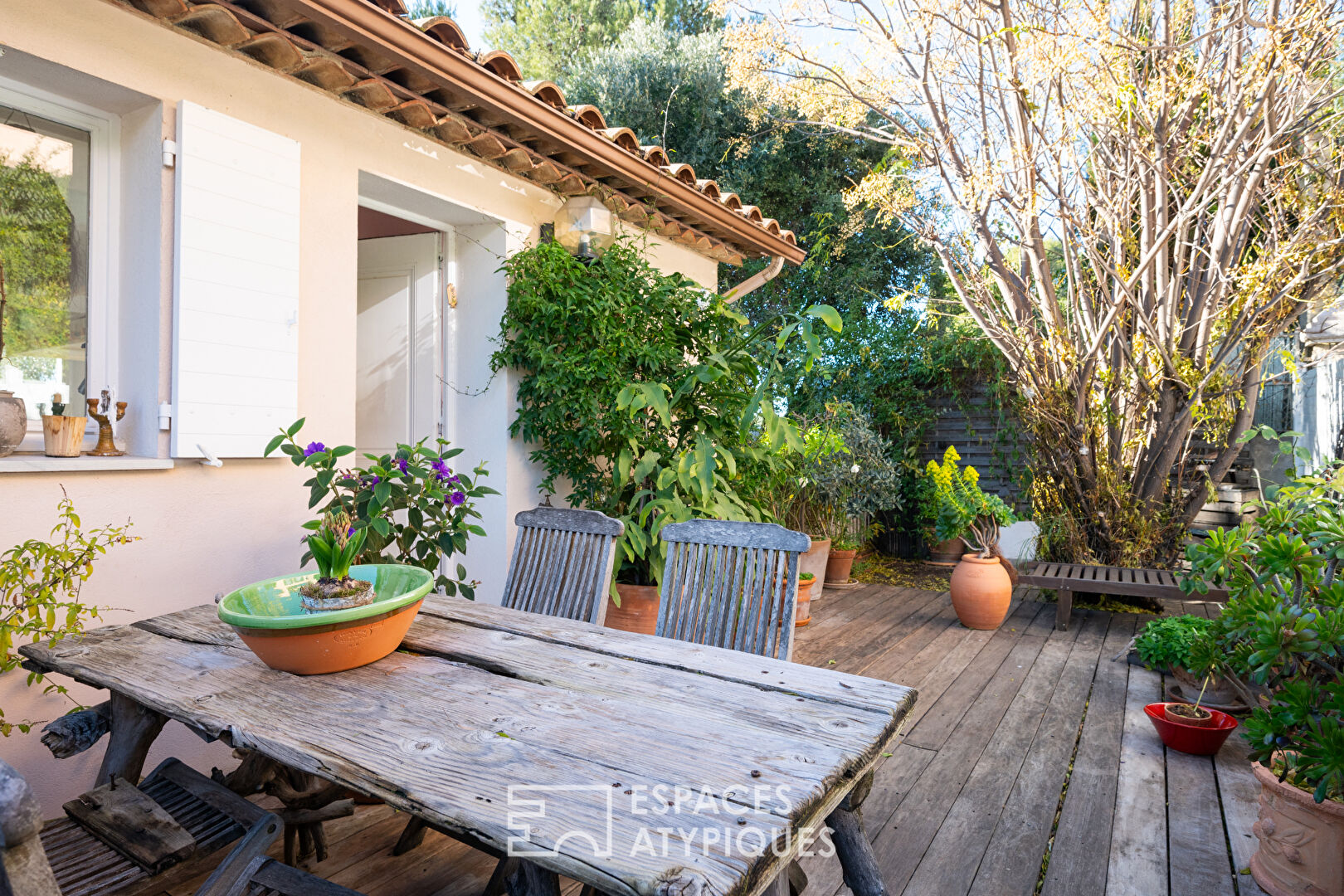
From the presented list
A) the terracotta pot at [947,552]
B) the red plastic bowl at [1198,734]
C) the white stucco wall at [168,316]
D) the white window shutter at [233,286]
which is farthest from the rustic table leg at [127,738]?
the terracotta pot at [947,552]

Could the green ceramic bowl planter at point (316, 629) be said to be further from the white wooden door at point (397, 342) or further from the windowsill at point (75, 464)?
the white wooden door at point (397, 342)

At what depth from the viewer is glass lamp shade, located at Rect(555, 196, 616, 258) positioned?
3.86m

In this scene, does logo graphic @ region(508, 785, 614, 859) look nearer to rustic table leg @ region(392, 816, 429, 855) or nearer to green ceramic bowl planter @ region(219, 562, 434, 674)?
green ceramic bowl planter @ region(219, 562, 434, 674)

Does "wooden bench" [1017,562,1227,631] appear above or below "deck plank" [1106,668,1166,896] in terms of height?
above

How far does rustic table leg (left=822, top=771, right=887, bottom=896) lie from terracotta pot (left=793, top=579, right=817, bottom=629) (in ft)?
10.3

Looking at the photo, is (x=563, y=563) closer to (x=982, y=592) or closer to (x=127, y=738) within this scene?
(x=127, y=738)

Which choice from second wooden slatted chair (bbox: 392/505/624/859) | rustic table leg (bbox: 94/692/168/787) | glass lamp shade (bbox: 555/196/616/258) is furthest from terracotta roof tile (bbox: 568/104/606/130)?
rustic table leg (bbox: 94/692/168/787)

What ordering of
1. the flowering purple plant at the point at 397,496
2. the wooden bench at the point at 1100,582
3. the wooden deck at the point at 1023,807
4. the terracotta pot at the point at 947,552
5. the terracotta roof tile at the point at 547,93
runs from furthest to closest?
the terracotta pot at the point at 947,552 < the wooden bench at the point at 1100,582 < the terracotta roof tile at the point at 547,93 < the flowering purple plant at the point at 397,496 < the wooden deck at the point at 1023,807

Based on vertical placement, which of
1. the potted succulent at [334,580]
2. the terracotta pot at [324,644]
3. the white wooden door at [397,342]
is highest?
the white wooden door at [397,342]

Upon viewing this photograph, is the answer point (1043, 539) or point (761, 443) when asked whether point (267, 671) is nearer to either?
point (761, 443)

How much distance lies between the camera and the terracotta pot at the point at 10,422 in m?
2.12

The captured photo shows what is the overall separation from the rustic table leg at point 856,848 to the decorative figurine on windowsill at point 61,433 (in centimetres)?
228

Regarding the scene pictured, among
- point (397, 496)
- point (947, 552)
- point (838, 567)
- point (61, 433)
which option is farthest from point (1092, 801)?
point (947, 552)

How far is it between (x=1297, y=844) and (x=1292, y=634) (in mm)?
541
